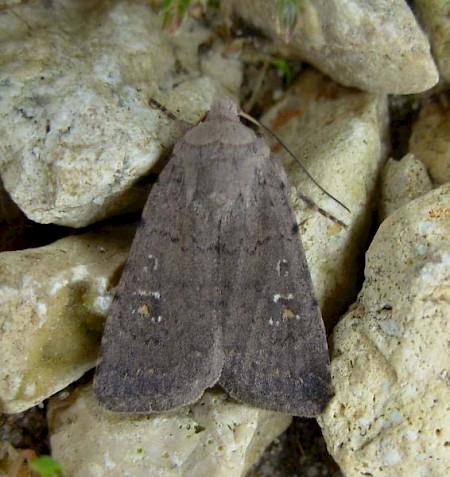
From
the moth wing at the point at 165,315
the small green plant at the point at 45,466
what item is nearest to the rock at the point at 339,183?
the moth wing at the point at 165,315

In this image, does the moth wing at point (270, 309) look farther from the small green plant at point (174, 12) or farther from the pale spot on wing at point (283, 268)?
the small green plant at point (174, 12)

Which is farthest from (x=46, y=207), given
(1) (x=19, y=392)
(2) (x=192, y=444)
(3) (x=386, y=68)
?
(3) (x=386, y=68)

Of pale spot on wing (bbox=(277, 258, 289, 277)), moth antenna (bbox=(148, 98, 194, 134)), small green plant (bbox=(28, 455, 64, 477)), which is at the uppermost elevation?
moth antenna (bbox=(148, 98, 194, 134))

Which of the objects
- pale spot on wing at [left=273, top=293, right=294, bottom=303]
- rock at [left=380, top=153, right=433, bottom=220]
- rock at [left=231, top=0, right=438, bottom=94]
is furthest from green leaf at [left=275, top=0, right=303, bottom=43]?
pale spot on wing at [left=273, top=293, right=294, bottom=303]

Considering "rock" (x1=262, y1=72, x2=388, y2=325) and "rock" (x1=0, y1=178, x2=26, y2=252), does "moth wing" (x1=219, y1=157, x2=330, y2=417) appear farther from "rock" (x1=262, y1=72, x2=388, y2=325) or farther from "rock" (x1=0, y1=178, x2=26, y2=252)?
"rock" (x1=0, y1=178, x2=26, y2=252)

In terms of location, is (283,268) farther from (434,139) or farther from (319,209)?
(434,139)

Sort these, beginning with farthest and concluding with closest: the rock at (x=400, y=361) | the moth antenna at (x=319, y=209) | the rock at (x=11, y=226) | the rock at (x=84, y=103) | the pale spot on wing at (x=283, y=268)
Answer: the rock at (x=11, y=226), the moth antenna at (x=319, y=209), the pale spot on wing at (x=283, y=268), the rock at (x=84, y=103), the rock at (x=400, y=361)
